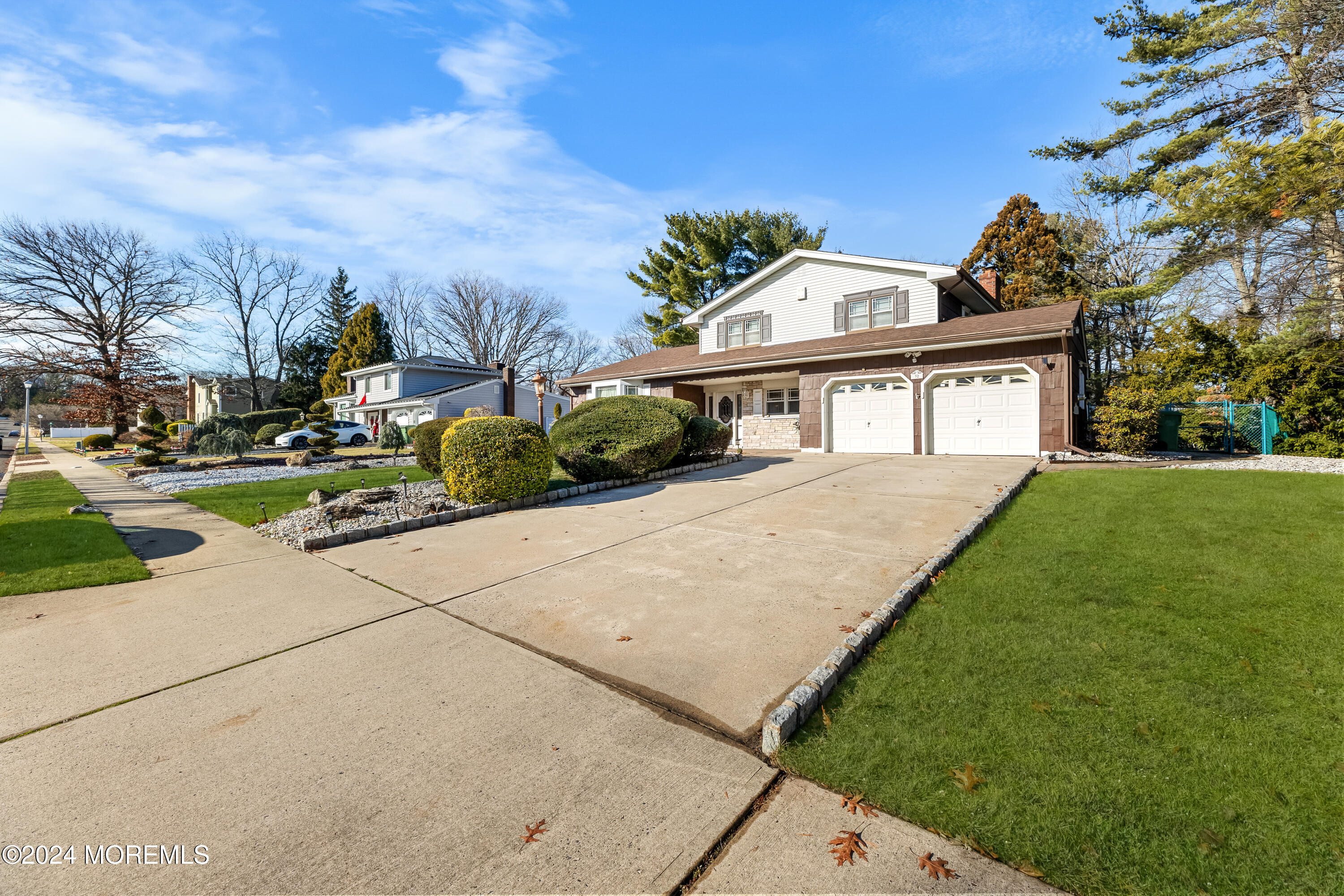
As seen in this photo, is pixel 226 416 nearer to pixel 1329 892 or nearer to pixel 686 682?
pixel 686 682

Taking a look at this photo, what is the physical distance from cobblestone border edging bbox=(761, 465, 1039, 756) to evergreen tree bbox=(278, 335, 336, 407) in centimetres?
4745

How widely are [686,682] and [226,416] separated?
110 ft

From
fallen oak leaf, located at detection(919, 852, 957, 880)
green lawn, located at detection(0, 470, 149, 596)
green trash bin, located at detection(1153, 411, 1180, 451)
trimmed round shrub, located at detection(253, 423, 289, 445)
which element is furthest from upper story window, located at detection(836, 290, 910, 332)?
trimmed round shrub, located at detection(253, 423, 289, 445)

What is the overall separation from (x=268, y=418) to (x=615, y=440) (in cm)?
3481

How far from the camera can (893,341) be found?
47.2 ft

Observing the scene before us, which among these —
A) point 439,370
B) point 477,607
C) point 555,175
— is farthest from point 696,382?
point 439,370

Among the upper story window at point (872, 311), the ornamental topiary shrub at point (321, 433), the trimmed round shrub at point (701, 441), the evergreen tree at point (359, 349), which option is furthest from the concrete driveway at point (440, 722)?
the evergreen tree at point (359, 349)

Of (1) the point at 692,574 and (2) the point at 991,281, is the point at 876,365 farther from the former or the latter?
(1) the point at 692,574

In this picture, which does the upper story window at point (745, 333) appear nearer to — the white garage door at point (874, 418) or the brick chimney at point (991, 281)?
the white garage door at point (874, 418)

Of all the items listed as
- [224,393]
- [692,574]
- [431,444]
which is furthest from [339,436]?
[224,393]

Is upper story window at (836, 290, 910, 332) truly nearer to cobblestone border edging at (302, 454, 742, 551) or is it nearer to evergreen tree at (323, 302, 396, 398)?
cobblestone border edging at (302, 454, 742, 551)

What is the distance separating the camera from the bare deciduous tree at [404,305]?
4447cm

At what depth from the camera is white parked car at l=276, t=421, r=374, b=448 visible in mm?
25375

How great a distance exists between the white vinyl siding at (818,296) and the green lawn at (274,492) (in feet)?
40.4
